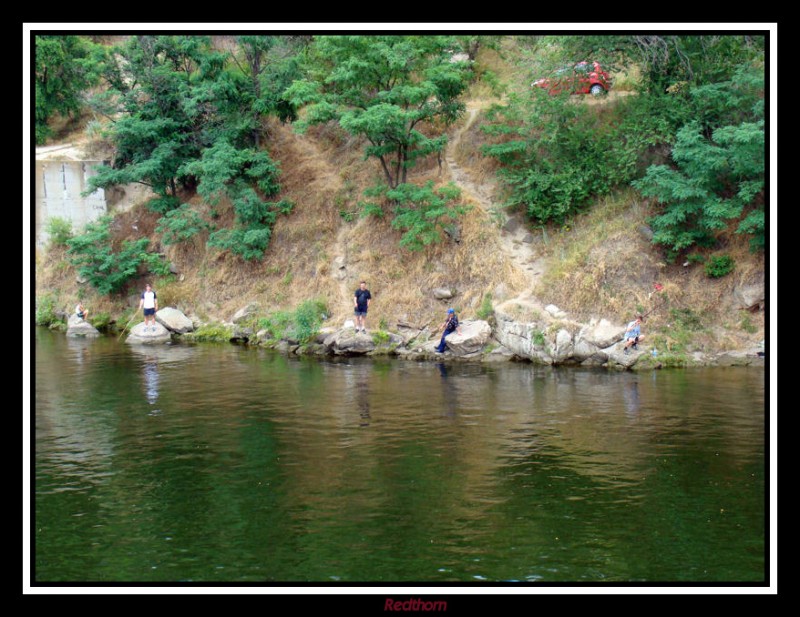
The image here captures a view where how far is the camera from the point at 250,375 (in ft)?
77.8

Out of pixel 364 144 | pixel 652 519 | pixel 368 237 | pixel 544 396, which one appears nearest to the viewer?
pixel 652 519

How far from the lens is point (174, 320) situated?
31.1 meters

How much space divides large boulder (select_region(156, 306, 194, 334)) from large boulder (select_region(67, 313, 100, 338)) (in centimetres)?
277

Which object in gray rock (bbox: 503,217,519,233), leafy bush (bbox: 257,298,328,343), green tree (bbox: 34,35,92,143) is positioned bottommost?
leafy bush (bbox: 257,298,328,343)

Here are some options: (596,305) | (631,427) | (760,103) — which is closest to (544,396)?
(631,427)

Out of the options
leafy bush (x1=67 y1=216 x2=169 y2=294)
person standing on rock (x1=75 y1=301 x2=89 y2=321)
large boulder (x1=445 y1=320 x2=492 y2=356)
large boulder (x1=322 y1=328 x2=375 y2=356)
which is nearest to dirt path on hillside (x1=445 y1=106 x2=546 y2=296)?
large boulder (x1=445 y1=320 x2=492 y2=356)

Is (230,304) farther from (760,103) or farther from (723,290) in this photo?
(760,103)

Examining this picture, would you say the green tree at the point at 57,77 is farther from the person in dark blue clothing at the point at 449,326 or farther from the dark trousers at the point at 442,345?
the dark trousers at the point at 442,345

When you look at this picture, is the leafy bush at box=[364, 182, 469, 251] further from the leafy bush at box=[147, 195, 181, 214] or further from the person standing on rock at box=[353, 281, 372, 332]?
the leafy bush at box=[147, 195, 181, 214]

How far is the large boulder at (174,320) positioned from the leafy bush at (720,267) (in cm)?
1830

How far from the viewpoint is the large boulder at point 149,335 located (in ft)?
98.2

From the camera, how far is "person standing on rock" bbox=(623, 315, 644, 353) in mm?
24266

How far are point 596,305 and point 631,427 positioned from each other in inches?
370

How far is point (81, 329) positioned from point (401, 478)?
21.4 meters
